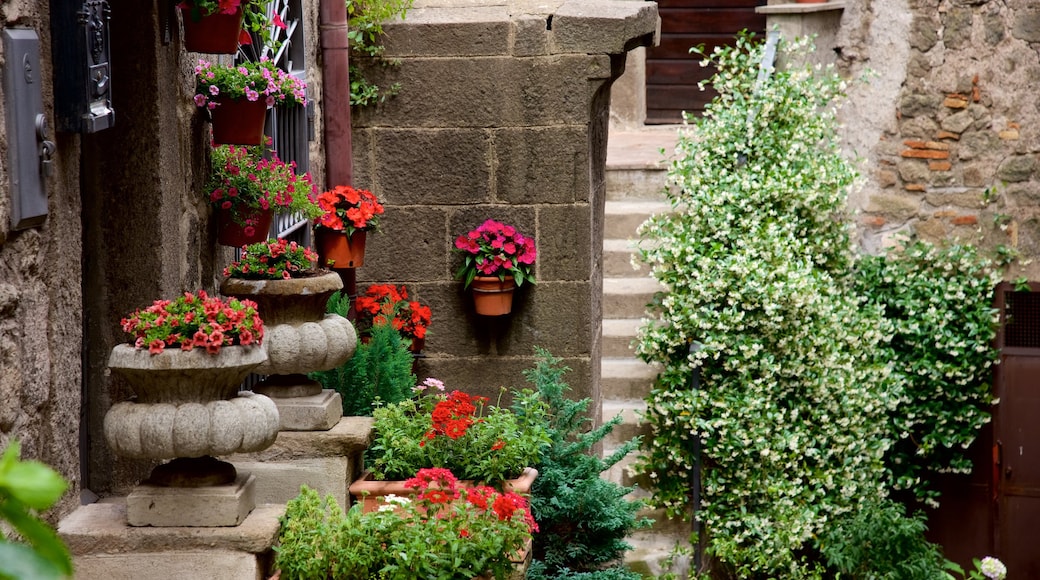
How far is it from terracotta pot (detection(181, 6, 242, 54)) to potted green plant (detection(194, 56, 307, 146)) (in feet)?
0.90

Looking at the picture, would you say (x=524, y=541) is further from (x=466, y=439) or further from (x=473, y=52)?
(x=473, y=52)

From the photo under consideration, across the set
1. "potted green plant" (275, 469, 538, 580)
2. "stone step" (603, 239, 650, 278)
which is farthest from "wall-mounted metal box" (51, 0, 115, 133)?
"stone step" (603, 239, 650, 278)

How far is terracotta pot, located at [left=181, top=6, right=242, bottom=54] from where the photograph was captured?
337 centimetres

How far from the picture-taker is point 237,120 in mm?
3773

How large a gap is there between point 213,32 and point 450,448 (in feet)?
4.56

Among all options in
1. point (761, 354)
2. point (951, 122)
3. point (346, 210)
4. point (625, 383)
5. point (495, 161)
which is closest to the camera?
point (346, 210)

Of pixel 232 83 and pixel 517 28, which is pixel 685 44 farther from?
pixel 232 83

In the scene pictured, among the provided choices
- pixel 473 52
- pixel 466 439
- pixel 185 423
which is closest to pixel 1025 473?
pixel 473 52

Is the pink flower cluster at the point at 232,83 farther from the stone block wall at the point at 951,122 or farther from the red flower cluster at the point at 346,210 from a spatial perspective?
the stone block wall at the point at 951,122

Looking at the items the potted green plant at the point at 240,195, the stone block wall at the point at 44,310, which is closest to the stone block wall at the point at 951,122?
the potted green plant at the point at 240,195

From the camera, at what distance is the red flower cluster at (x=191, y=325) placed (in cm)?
268

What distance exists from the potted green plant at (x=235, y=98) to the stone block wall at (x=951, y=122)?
462 centimetres

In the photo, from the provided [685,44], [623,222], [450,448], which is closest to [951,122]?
[623,222]

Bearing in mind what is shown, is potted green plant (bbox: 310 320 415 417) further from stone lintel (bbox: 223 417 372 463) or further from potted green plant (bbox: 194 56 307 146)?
potted green plant (bbox: 194 56 307 146)
